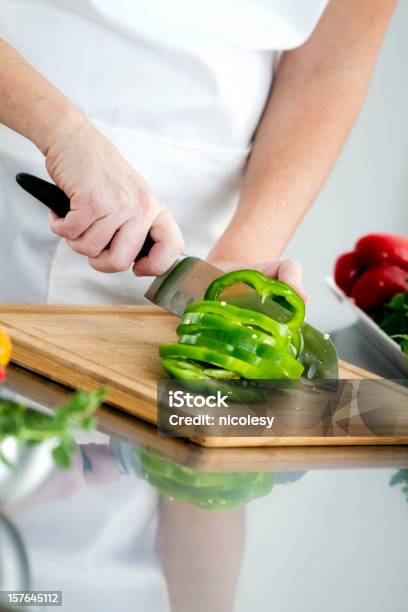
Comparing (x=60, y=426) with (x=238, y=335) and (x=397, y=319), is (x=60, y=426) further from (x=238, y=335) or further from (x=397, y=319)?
(x=397, y=319)

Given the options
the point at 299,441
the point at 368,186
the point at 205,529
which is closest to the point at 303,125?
the point at 299,441

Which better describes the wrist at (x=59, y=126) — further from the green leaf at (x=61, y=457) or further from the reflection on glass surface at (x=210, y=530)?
the green leaf at (x=61, y=457)

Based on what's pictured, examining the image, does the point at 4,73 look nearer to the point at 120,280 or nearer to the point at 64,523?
the point at 120,280

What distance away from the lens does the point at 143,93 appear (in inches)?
65.6

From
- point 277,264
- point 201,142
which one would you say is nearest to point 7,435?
point 277,264

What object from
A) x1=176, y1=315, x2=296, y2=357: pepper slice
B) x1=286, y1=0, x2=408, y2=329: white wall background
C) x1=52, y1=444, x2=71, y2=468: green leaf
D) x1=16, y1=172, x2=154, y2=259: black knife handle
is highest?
x1=52, y1=444, x2=71, y2=468: green leaf

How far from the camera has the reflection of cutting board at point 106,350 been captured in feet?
3.69

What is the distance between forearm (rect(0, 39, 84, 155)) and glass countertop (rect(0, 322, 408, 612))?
41cm

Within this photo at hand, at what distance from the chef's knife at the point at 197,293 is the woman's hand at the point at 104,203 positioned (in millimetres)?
31

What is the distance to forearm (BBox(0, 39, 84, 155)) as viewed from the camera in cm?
137

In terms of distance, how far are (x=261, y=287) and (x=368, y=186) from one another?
2396 millimetres

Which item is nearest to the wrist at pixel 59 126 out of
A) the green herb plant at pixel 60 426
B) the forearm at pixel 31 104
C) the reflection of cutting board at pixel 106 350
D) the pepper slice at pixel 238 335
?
the forearm at pixel 31 104

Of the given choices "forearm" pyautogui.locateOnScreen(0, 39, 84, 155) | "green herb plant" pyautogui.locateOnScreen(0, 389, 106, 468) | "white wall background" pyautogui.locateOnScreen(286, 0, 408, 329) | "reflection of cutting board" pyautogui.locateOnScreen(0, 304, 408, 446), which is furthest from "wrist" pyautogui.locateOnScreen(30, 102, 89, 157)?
"white wall background" pyautogui.locateOnScreen(286, 0, 408, 329)

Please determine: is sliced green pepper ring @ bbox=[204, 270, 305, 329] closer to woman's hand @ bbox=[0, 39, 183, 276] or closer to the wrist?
woman's hand @ bbox=[0, 39, 183, 276]
